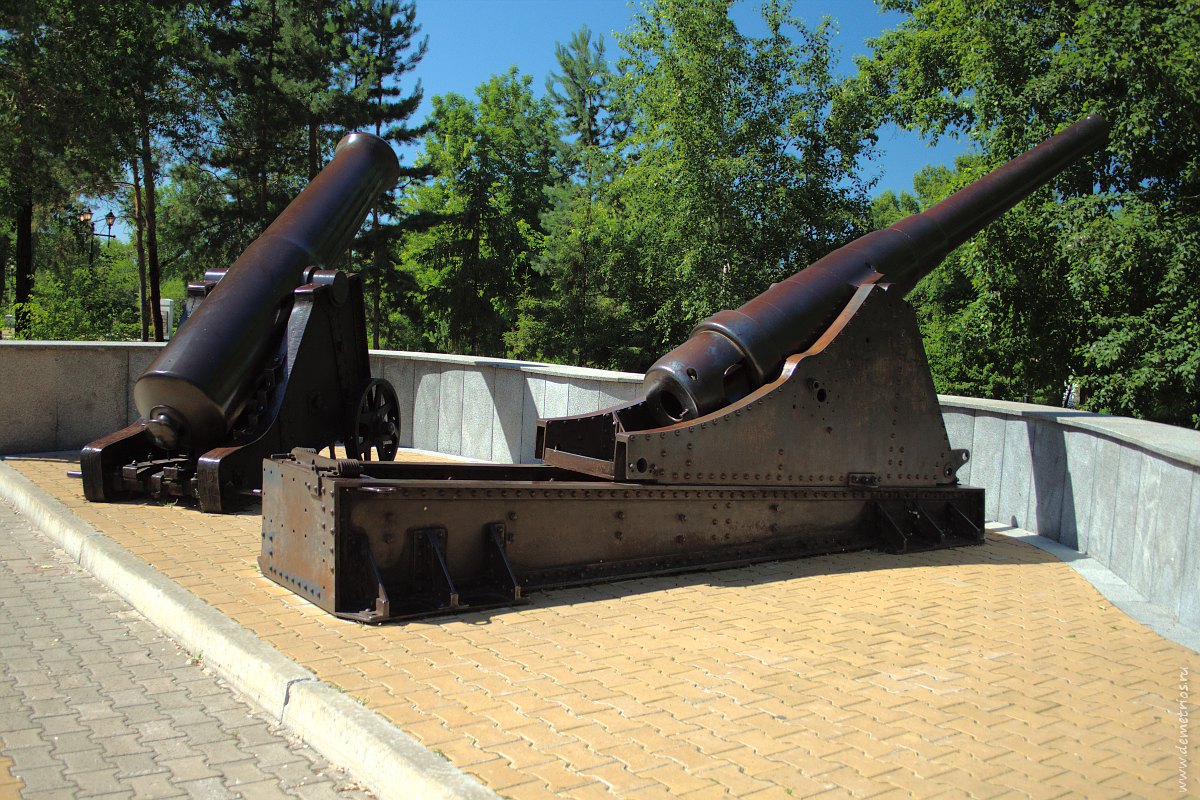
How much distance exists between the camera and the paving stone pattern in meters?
3.33

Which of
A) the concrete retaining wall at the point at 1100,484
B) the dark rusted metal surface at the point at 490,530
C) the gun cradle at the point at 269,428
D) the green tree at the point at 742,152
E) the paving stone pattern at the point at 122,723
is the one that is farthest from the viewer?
the green tree at the point at 742,152

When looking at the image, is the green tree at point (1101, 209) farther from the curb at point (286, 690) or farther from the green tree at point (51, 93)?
the green tree at point (51, 93)

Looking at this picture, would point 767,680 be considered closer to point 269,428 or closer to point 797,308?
point 797,308

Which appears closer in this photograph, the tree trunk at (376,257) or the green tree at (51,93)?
the green tree at (51,93)

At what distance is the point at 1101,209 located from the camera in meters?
13.1

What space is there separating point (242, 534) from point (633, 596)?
2.89m

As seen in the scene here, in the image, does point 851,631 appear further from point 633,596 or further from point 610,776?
point 610,776

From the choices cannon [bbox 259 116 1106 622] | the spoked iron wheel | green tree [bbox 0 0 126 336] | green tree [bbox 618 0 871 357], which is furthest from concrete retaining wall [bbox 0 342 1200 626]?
green tree [bbox 618 0 871 357]

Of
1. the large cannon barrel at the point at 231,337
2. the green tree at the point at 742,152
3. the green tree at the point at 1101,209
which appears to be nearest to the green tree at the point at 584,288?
the green tree at the point at 742,152

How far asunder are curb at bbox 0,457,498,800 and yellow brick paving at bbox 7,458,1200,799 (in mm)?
116

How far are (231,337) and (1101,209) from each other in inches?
432

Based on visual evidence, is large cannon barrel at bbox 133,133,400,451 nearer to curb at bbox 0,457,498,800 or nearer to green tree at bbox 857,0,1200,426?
curb at bbox 0,457,498,800

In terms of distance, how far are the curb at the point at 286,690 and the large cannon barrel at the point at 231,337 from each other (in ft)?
3.98

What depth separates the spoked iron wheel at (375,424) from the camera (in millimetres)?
8273
